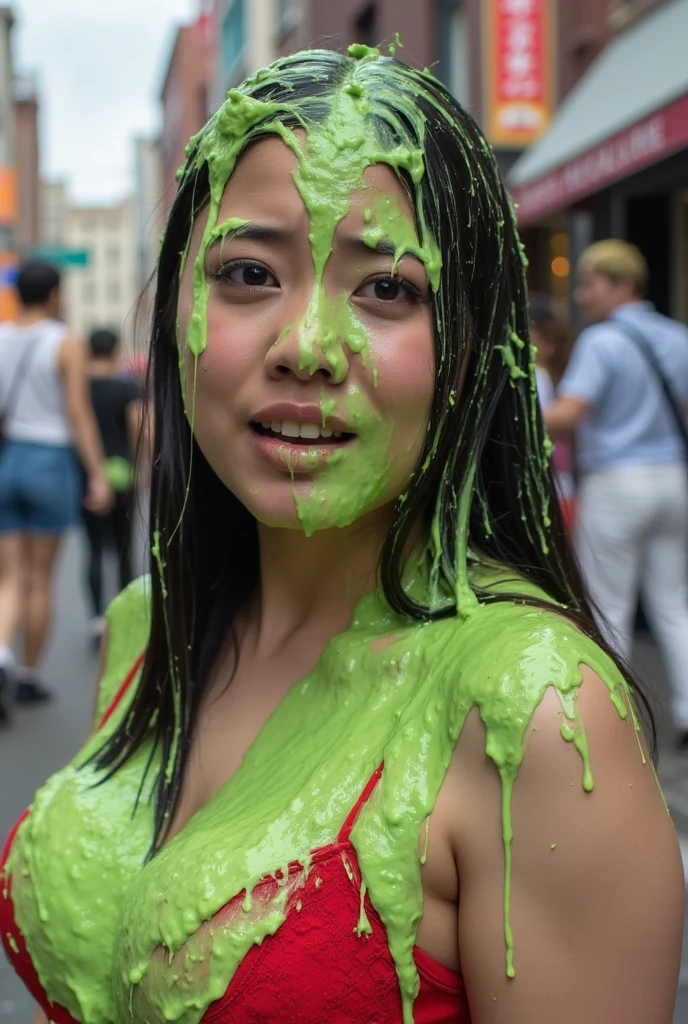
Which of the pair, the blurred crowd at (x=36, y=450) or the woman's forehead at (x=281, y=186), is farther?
the blurred crowd at (x=36, y=450)

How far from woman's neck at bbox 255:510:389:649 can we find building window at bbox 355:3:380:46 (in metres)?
15.3

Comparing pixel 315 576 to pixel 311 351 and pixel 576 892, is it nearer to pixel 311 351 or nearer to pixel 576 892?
pixel 311 351

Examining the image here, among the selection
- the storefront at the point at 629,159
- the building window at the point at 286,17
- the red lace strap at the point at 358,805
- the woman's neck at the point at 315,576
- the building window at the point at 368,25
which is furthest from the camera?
the building window at the point at 286,17

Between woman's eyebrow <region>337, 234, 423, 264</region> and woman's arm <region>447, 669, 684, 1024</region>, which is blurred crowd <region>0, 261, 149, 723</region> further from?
woman's arm <region>447, 669, 684, 1024</region>

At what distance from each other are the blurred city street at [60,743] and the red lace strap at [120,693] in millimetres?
1252

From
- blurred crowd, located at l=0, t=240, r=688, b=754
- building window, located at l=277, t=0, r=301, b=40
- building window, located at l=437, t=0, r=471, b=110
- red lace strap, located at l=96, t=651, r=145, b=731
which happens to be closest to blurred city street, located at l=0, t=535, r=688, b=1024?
blurred crowd, located at l=0, t=240, r=688, b=754

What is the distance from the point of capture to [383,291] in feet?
4.34

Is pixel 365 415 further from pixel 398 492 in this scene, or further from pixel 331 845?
pixel 331 845

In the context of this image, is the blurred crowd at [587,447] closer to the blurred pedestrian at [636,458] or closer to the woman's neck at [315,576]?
the blurred pedestrian at [636,458]

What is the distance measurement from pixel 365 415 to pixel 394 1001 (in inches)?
22.5

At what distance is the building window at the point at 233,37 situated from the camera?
1115 inches

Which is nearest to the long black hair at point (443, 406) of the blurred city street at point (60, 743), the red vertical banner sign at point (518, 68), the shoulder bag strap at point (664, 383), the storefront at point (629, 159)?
the blurred city street at point (60, 743)

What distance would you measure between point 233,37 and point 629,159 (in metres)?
24.8

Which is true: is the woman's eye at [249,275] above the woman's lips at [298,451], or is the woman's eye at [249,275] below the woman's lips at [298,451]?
above
